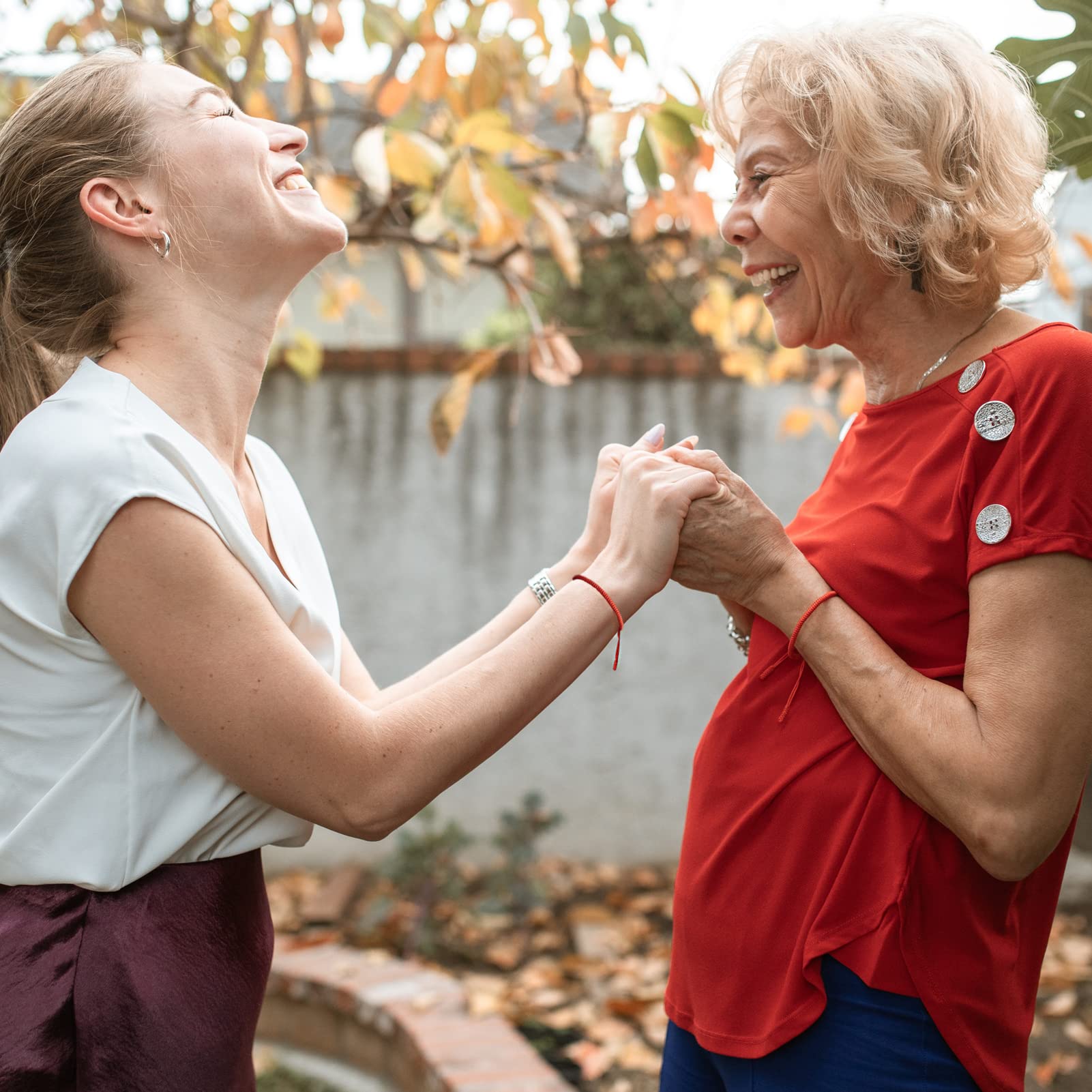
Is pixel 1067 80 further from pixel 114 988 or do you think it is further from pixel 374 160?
pixel 114 988

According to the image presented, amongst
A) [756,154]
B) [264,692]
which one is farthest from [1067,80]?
[264,692]

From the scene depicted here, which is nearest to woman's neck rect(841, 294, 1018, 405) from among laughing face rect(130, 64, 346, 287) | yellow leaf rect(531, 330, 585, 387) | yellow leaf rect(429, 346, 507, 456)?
laughing face rect(130, 64, 346, 287)

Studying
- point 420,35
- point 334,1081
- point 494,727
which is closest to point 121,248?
point 494,727

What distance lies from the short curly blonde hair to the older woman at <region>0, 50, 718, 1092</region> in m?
0.46

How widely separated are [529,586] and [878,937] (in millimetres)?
893

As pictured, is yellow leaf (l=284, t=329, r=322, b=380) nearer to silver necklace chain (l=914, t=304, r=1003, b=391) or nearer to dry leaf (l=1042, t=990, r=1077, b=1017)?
silver necklace chain (l=914, t=304, r=1003, b=391)

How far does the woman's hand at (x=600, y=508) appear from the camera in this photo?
1.91 m

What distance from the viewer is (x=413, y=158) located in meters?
2.58

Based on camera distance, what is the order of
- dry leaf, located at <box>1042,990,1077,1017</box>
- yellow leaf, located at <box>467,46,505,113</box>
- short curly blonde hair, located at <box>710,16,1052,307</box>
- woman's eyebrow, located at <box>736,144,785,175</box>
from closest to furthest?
short curly blonde hair, located at <box>710,16,1052,307</box>
woman's eyebrow, located at <box>736,144,785,175</box>
yellow leaf, located at <box>467,46,505,113</box>
dry leaf, located at <box>1042,990,1077,1017</box>

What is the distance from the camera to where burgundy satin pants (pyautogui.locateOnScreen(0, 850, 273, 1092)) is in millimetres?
1372

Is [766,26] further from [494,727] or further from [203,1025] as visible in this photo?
[203,1025]

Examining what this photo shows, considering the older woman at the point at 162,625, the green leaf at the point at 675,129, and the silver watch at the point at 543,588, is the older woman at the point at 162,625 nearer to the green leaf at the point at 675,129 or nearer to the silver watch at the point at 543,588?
the silver watch at the point at 543,588

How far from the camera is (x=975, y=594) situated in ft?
4.48

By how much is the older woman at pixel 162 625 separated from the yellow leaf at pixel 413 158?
937 millimetres
